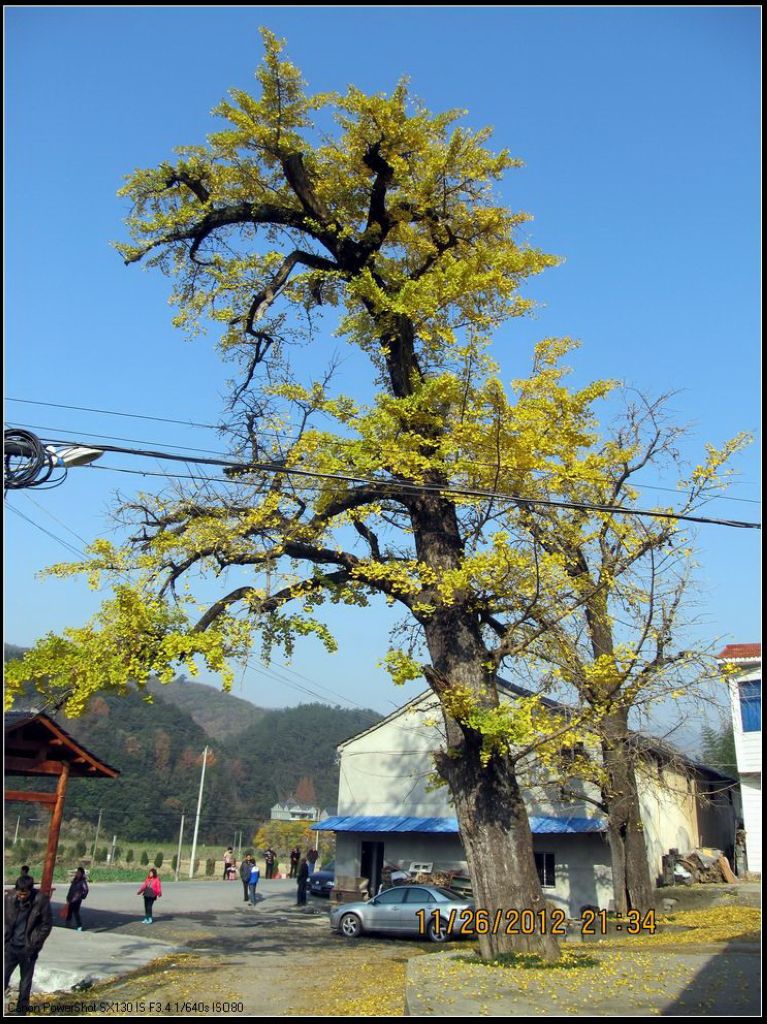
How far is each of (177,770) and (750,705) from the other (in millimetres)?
70669

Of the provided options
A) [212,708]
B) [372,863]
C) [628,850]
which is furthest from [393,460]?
[212,708]

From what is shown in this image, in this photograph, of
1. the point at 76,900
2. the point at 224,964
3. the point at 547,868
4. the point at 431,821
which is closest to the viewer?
the point at 224,964

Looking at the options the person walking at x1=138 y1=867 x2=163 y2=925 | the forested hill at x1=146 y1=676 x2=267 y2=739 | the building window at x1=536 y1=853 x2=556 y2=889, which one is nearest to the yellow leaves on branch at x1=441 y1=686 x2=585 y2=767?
the person walking at x1=138 y1=867 x2=163 y2=925

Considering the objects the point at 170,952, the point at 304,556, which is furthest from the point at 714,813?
the point at 304,556

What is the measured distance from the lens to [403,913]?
774 inches

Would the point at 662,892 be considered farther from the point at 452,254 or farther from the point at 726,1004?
the point at 452,254

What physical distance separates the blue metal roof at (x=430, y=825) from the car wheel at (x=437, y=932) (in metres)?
3.29

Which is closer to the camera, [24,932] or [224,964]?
[24,932]

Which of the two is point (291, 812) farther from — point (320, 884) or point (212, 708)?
point (212, 708)

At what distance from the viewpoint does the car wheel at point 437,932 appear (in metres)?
18.6

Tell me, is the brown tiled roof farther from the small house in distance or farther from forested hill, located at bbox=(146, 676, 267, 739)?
forested hill, located at bbox=(146, 676, 267, 739)

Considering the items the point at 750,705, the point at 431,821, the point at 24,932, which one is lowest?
the point at 24,932

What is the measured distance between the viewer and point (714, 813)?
34.8 metres

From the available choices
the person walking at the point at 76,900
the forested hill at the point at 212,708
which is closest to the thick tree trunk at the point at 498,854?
the person walking at the point at 76,900
